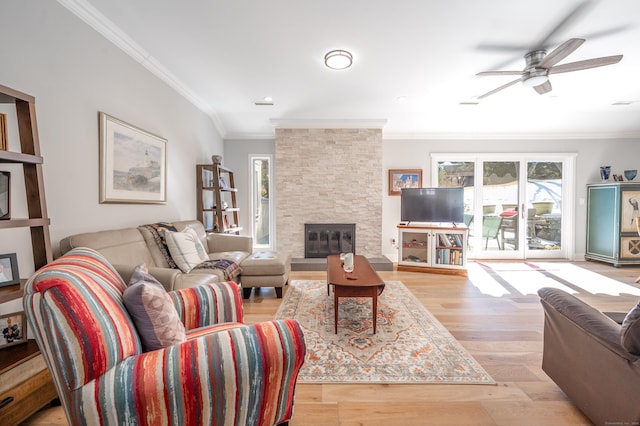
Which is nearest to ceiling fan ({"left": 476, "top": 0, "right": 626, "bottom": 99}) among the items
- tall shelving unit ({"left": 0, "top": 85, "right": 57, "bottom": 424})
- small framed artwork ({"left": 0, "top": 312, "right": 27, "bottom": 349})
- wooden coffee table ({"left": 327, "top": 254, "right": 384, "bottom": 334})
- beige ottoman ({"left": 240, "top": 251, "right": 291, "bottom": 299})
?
wooden coffee table ({"left": 327, "top": 254, "right": 384, "bottom": 334})

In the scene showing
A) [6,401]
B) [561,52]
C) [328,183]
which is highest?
[561,52]

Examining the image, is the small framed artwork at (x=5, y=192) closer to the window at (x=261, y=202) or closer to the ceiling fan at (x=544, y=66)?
the ceiling fan at (x=544, y=66)

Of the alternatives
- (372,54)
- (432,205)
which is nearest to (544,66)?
(372,54)

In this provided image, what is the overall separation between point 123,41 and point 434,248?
4.57m

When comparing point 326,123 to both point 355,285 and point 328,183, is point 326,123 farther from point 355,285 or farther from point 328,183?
point 355,285

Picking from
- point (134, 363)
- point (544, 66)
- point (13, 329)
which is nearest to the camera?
point (134, 363)

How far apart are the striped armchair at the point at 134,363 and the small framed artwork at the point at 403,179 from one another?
446 cm

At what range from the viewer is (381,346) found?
209 centimetres

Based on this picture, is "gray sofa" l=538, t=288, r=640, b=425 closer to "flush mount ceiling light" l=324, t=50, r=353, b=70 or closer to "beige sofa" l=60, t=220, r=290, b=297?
"beige sofa" l=60, t=220, r=290, b=297

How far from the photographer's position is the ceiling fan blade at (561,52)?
187 cm

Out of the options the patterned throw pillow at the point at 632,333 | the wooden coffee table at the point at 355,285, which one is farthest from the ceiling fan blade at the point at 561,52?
the wooden coffee table at the point at 355,285

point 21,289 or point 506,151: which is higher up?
point 506,151

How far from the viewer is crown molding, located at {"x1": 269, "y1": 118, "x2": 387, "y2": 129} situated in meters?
4.66

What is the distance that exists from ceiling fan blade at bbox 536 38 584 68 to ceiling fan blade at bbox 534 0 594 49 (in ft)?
0.74
